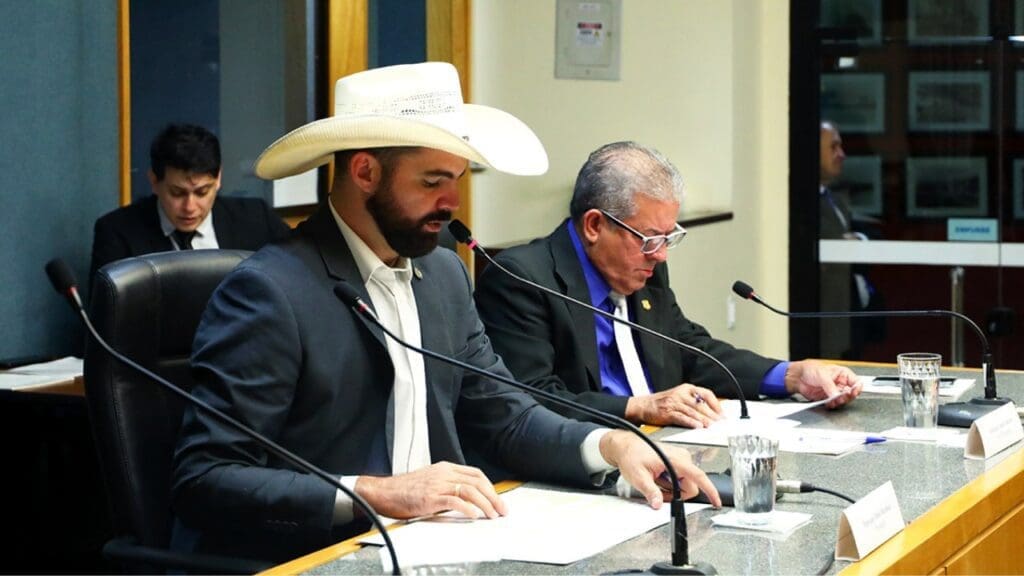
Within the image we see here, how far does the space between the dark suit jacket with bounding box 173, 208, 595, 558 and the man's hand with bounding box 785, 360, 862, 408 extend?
2.58 feet

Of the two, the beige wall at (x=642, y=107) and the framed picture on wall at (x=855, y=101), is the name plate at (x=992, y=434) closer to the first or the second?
the beige wall at (x=642, y=107)

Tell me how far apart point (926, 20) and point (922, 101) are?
1.05ft

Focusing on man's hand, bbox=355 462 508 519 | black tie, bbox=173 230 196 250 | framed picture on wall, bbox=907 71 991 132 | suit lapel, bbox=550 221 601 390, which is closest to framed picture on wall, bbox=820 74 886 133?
framed picture on wall, bbox=907 71 991 132

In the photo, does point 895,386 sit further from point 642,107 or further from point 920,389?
point 642,107

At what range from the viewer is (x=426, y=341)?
2504 millimetres

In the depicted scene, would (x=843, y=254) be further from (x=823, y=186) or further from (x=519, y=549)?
(x=519, y=549)

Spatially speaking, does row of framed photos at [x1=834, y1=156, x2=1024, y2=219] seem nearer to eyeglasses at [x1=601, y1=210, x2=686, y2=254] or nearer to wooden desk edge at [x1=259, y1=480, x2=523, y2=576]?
eyeglasses at [x1=601, y1=210, x2=686, y2=254]

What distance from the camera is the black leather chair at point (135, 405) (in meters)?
2.38

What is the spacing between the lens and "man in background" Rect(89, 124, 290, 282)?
4254 millimetres

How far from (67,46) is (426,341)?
214 cm

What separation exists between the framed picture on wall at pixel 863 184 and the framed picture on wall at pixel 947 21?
20.2 inches

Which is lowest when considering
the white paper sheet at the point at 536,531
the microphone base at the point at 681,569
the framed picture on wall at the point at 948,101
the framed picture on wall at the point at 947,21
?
the white paper sheet at the point at 536,531

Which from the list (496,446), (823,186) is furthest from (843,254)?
(496,446)

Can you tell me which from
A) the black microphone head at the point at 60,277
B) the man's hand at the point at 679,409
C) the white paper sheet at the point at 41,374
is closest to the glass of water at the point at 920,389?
the man's hand at the point at 679,409
